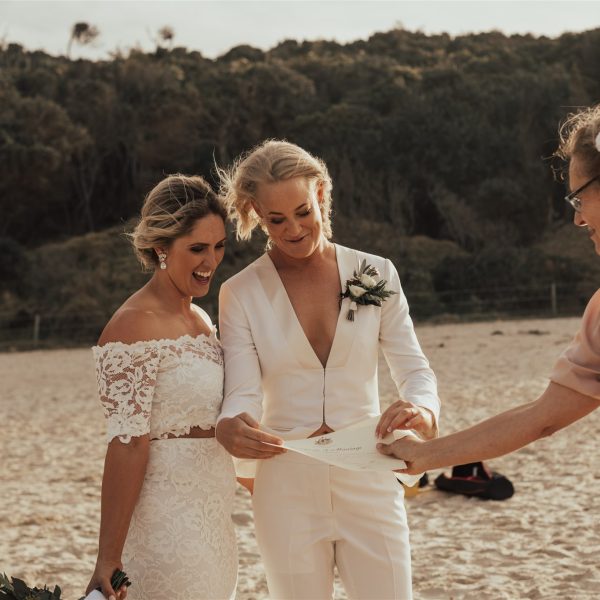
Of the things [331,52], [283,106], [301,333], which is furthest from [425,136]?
[301,333]

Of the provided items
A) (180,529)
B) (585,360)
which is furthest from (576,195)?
(180,529)

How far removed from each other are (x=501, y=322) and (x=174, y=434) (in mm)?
26107

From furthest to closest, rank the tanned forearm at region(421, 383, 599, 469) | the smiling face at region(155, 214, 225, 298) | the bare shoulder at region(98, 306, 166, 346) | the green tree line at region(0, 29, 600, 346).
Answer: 1. the green tree line at region(0, 29, 600, 346)
2. the smiling face at region(155, 214, 225, 298)
3. the bare shoulder at region(98, 306, 166, 346)
4. the tanned forearm at region(421, 383, 599, 469)

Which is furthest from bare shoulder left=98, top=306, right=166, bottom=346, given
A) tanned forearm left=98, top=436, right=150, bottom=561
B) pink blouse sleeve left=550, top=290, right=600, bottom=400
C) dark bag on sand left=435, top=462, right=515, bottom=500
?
dark bag on sand left=435, top=462, right=515, bottom=500

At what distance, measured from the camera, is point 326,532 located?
3416mm

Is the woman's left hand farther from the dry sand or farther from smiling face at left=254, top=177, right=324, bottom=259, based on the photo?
the dry sand

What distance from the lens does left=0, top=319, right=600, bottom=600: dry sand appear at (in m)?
6.49

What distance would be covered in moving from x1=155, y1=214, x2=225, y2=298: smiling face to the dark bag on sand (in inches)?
218

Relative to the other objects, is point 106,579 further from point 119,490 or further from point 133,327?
point 133,327

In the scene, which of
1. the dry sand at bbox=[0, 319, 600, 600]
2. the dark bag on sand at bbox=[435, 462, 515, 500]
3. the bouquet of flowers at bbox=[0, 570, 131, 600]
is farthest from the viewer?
the dark bag on sand at bbox=[435, 462, 515, 500]

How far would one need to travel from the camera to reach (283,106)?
51.1 m

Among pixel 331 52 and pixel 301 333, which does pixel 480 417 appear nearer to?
pixel 301 333

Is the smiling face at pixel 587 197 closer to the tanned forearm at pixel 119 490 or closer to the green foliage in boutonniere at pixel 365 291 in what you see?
the green foliage in boutonniere at pixel 365 291

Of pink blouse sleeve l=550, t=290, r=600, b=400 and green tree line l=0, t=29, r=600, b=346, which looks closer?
pink blouse sleeve l=550, t=290, r=600, b=400
